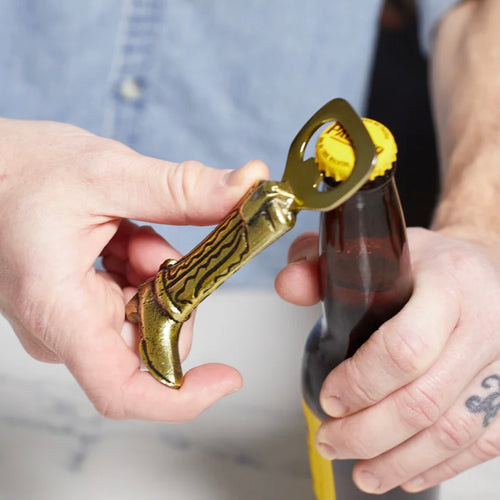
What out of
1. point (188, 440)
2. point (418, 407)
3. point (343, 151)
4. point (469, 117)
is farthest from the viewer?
point (469, 117)

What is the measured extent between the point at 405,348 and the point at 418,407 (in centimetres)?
6

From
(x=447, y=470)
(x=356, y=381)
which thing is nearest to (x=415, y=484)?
(x=447, y=470)

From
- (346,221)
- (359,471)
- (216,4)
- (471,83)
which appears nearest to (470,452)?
(359,471)

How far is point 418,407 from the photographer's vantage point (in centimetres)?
50

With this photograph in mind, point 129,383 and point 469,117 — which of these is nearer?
point 129,383

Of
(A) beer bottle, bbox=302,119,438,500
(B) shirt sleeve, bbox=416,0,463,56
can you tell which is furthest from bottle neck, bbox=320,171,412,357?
(B) shirt sleeve, bbox=416,0,463,56

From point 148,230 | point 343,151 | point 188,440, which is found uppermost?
point 343,151

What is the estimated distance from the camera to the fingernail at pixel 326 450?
1.77 ft

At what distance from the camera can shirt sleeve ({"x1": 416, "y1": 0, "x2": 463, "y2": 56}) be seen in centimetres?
95

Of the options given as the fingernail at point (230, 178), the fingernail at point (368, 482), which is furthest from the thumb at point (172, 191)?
the fingernail at point (368, 482)

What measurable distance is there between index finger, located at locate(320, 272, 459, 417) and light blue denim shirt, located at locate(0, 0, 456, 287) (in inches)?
18.4

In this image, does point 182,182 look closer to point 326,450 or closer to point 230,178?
point 230,178

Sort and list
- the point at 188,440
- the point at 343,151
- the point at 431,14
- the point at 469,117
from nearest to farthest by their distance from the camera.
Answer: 1. the point at 343,151
2. the point at 188,440
3. the point at 469,117
4. the point at 431,14

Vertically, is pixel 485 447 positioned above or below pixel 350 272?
below
